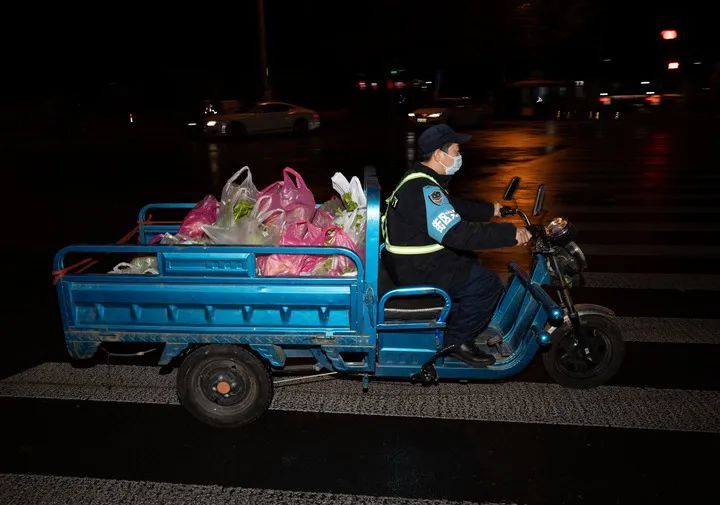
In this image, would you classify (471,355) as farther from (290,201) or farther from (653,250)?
(653,250)

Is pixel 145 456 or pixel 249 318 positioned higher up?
pixel 249 318

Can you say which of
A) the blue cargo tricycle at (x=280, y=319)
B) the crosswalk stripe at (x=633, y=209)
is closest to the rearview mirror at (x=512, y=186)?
the blue cargo tricycle at (x=280, y=319)

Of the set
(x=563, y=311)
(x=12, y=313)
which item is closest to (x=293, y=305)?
(x=563, y=311)

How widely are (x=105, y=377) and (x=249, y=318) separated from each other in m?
1.62

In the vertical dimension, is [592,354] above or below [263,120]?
above

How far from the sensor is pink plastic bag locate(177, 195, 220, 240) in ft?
13.5

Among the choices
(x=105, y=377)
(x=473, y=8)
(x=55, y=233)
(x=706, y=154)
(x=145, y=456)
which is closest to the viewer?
(x=145, y=456)

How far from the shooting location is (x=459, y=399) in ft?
14.0

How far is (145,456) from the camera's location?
367 cm

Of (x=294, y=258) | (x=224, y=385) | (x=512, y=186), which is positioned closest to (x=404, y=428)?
(x=224, y=385)

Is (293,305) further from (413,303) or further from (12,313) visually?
(12,313)

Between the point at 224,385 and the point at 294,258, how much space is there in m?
0.86

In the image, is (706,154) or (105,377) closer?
(105,377)

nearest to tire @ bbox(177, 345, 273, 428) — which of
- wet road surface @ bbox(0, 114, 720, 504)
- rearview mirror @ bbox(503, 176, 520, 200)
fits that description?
wet road surface @ bbox(0, 114, 720, 504)
